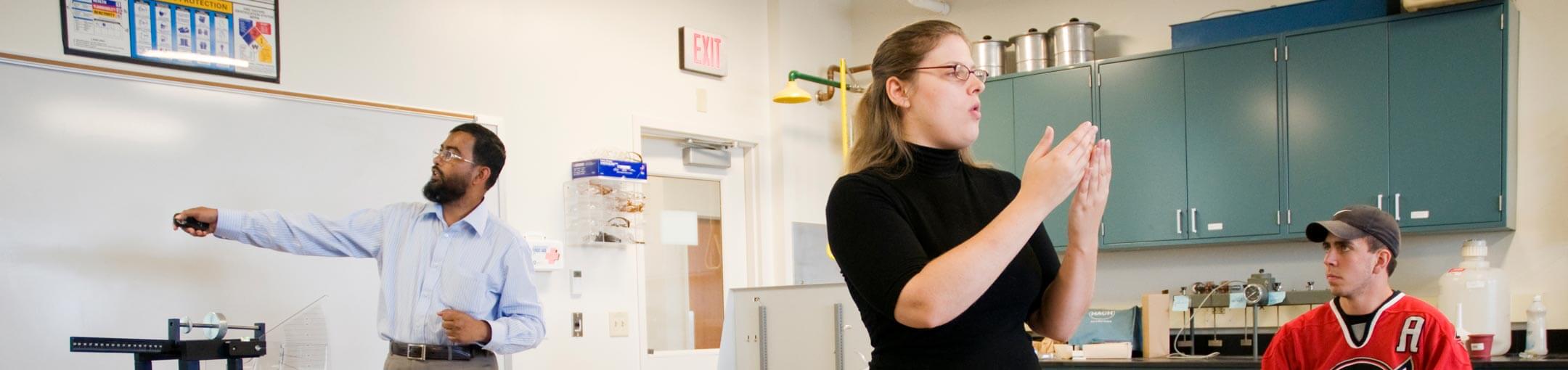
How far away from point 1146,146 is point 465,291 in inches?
135

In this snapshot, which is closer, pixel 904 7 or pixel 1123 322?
pixel 1123 322

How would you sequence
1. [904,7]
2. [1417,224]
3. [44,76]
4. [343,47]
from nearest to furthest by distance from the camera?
1. [44,76]
2. [343,47]
3. [1417,224]
4. [904,7]

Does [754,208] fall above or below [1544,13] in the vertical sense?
below

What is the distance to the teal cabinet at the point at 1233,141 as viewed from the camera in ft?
17.1

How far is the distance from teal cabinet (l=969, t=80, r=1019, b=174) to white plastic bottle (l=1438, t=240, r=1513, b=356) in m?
1.95

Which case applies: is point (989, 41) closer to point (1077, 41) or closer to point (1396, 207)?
point (1077, 41)

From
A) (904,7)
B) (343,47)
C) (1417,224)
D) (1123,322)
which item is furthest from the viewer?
(904,7)

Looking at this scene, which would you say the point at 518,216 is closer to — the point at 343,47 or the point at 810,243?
the point at 343,47

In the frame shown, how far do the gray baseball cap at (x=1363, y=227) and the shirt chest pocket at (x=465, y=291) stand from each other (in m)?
2.24

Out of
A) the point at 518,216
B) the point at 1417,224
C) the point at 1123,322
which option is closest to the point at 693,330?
the point at 518,216

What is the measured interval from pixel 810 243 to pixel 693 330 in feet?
3.11

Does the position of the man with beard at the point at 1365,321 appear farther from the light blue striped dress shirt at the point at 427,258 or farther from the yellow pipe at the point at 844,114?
the yellow pipe at the point at 844,114

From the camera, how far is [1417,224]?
A: 15.9 ft

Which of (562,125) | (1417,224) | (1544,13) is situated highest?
(1544,13)
